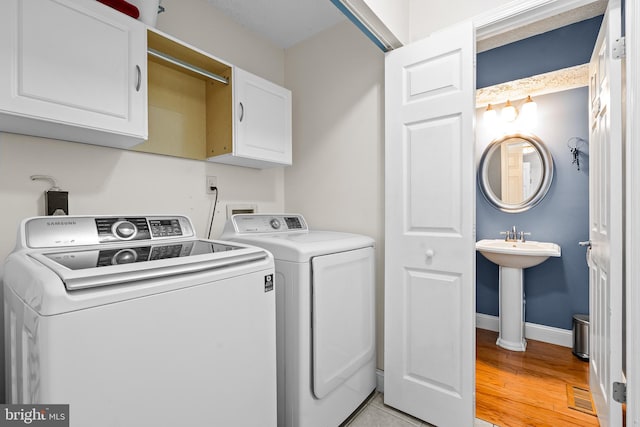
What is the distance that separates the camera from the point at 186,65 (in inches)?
67.6

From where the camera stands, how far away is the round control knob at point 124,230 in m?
1.37

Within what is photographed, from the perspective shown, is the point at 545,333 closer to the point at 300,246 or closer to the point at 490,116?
the point at 490,116

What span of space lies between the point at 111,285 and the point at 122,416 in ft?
1.14

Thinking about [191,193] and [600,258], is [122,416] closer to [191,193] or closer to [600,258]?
[191,193]

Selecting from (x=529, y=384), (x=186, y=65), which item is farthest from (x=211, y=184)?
(x=529, y=384)

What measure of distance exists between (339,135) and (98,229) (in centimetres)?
155

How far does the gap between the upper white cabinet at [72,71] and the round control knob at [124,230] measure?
41 cm

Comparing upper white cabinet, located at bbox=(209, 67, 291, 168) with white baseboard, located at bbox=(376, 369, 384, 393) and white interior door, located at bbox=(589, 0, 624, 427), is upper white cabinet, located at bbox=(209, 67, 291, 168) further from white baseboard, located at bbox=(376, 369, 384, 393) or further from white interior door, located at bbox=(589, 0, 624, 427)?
white interior door, located at bbox=(589, 0, 624, 427)

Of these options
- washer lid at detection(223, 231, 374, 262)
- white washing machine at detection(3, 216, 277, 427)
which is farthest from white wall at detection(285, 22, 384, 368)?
white washing machine at detection(3, 216, 277, 427)

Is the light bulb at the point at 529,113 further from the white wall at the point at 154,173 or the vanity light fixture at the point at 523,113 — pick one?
the white wall at the point at 154,173

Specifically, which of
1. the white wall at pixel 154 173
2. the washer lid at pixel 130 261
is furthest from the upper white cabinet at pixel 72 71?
the washer lid at pixel 130 261

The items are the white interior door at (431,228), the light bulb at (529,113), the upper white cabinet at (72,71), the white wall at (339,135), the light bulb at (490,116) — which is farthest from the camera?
the light bulb at (490,116)

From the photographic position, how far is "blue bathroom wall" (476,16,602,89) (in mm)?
2098

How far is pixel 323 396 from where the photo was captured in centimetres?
149
